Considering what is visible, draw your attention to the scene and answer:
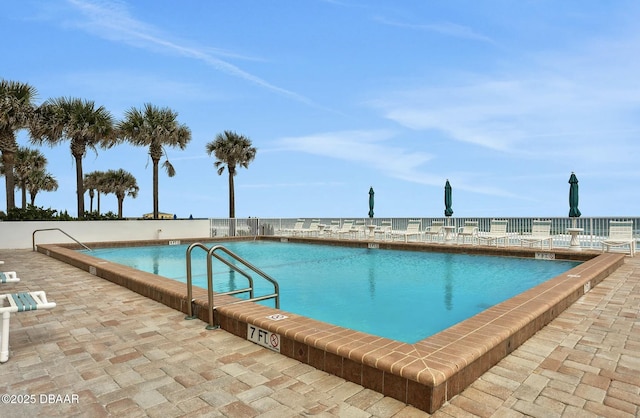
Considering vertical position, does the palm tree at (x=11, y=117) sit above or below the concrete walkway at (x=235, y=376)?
above

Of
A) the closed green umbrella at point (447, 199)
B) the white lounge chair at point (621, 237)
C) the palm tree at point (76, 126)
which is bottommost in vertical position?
the white lounge chair at point (621, 237)

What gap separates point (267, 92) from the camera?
14.8 meters

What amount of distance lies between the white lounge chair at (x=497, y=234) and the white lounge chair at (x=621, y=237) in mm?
2396

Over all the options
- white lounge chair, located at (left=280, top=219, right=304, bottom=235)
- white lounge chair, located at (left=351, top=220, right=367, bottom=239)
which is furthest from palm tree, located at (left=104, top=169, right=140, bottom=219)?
white lounge chair, located at (left=351, top=220, right=367, bottom=239)

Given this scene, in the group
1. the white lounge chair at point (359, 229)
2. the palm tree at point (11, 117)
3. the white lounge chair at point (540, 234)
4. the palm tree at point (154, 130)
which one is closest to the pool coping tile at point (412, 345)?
the white lounge chair at point (540, 234)

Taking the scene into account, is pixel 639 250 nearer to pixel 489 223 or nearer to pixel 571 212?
pixel 571 212

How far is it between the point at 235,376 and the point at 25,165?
3416cm

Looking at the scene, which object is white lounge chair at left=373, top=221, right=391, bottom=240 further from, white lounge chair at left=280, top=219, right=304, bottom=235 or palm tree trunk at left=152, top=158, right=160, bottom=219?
palm tree trunk at left=152, top=158, right=160, bottom=219

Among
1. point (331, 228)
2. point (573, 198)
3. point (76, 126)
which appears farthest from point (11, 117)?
point (573, 198)

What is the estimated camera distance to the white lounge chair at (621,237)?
29.0 ft

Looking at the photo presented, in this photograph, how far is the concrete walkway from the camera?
83.9 inches

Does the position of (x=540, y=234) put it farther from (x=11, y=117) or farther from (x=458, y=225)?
(x=11, y=117)

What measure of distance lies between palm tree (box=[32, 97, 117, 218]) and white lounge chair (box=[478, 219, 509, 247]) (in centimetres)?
1494

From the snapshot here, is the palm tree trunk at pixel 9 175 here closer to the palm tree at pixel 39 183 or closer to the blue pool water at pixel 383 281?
the blue pool water at pixel 383 281
